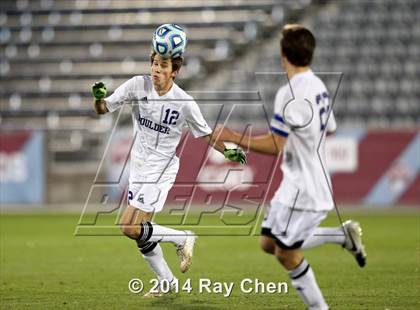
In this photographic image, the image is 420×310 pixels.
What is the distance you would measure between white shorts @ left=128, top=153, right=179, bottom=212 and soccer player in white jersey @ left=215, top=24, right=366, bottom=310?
220 cm

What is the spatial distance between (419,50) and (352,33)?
207 cm

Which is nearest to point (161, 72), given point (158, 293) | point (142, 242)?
point (142, 242)

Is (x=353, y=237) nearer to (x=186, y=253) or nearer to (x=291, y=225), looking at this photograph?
(x=291, y=225)

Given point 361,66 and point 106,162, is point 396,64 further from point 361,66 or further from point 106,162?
point 106,162

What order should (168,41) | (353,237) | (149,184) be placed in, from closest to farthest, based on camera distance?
(353,237) → (168,41) → (149,184)

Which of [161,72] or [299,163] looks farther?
[161,72]

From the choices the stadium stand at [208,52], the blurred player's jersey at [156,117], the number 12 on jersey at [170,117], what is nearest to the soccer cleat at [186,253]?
the blurred player's jersey at [156,117]

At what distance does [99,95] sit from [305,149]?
243cm

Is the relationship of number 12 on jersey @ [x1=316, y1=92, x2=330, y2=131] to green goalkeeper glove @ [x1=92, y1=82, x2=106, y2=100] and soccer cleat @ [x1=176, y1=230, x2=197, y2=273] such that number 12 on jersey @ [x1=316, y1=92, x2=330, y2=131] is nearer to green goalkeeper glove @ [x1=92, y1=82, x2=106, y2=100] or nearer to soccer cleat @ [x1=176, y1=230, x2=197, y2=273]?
green goalkeeper glove @ [x1=92, y1=82, x2=106, y2=100]

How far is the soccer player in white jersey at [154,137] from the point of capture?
8.81 m

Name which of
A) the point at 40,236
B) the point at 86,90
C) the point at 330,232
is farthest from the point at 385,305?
the point at 86,90

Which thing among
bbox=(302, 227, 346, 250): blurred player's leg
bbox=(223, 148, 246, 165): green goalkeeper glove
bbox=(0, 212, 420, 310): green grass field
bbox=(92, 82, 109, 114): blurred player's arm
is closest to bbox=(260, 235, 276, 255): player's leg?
bbox=(302, 227, 346, 250): blurred player's leg

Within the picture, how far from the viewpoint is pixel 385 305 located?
8.14m

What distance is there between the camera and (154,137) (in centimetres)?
897
